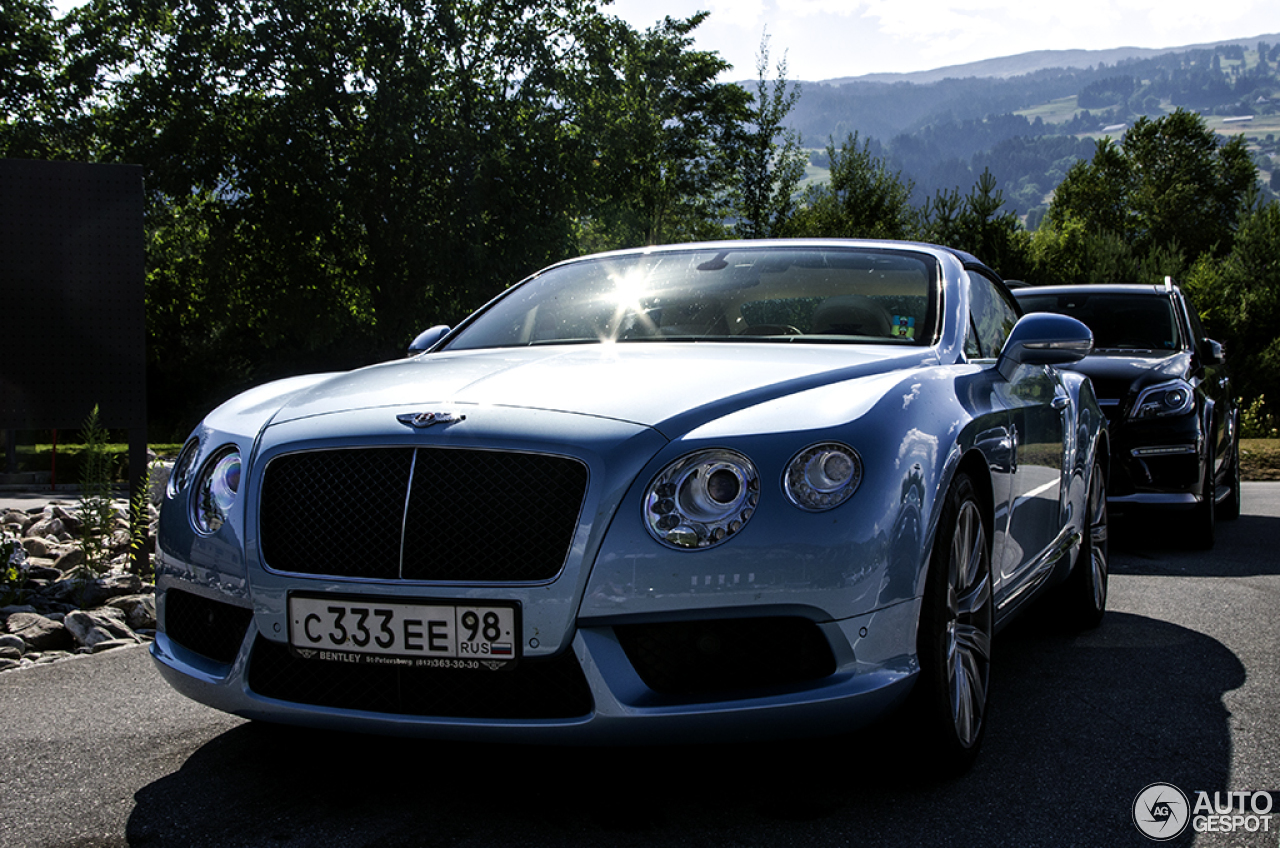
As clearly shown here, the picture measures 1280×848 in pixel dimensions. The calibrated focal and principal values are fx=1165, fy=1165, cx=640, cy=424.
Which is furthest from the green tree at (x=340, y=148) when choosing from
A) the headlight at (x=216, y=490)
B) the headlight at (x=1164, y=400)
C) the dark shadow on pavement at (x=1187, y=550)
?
the headlight at (x=216, y=490)

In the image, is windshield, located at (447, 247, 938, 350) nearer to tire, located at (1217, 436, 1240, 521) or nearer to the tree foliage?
tire, located at (1217, 436, 1240, 521)

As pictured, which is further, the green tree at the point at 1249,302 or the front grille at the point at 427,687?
the green tree at the point at 1249,302

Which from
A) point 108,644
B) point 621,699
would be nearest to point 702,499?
point 621,699

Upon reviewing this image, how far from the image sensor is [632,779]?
119 inches

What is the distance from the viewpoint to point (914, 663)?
2.70 m

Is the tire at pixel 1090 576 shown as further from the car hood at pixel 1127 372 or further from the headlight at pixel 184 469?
the headlight at pixel 184 469

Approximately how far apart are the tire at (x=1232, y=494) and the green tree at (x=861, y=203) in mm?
17644

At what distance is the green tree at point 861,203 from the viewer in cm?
2719

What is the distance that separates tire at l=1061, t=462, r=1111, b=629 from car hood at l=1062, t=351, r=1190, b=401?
8.40 ft

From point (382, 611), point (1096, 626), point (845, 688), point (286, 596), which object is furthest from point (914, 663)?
point (1096, 626)

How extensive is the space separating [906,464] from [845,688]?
1.73 feet

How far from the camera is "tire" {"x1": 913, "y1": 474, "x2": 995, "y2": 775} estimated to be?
278 cm

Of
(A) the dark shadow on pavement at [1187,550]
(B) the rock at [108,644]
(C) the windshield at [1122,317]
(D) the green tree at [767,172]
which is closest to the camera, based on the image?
(B) the rock at [108,644]

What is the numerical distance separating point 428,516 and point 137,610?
12.6 feet
